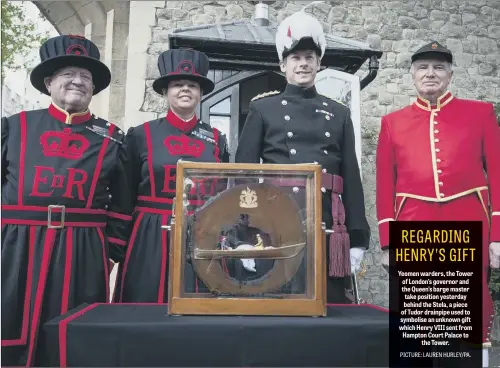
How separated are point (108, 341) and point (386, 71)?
2914 mm

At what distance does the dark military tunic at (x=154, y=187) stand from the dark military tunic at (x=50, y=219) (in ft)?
0.36

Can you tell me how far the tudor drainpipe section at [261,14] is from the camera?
3488mm

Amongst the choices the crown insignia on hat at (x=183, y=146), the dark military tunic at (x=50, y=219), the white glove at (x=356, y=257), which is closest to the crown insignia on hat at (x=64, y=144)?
the dark military tunic at (x=50, y=219)

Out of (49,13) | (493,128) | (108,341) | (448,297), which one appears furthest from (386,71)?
(108,341)

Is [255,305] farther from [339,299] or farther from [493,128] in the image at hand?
[493,128]

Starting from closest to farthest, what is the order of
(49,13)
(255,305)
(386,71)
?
(255,305) → (49,13) → (386,71)

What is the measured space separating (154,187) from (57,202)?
1.25 feet

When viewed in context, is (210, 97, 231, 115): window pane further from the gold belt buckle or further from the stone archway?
the gold belt buckle

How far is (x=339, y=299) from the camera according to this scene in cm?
182

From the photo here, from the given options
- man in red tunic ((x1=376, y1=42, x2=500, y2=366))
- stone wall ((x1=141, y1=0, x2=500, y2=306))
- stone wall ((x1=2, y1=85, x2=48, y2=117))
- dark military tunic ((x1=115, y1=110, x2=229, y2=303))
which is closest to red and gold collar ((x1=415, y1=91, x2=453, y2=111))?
man in red tunic ((x1=376, y1=42, x2=500, y2=366))

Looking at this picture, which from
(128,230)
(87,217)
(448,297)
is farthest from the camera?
(128,230)

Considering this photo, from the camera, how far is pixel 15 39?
2.41 meters

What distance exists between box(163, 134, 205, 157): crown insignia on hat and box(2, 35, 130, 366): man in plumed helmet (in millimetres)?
189

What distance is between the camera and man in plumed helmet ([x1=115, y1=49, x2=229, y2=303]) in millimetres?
2072
